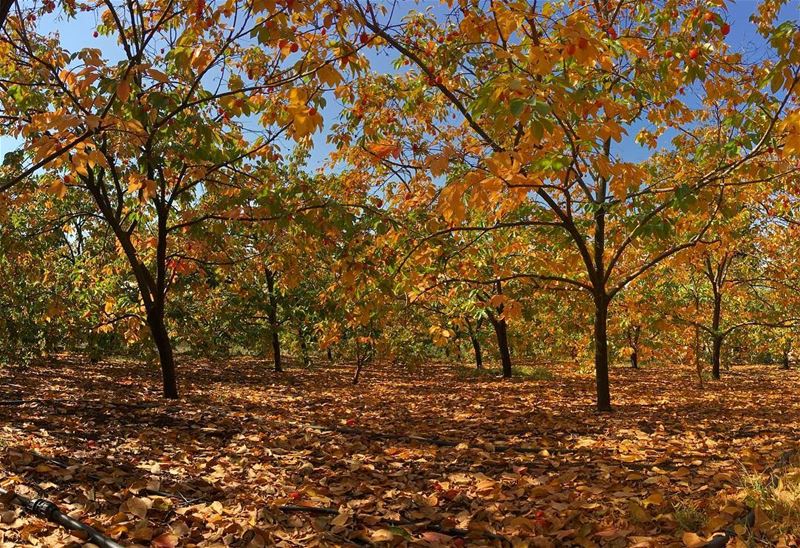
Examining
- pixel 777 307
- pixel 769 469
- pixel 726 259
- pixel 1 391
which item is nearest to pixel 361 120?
pixel 769 469

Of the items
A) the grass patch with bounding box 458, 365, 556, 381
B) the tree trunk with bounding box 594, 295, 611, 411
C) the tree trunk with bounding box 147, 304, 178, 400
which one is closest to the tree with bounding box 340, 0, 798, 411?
the tree trunk with bounding box 594, 295, 611, 411

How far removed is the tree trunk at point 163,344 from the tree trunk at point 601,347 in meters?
6.30

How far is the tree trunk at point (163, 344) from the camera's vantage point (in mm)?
7938

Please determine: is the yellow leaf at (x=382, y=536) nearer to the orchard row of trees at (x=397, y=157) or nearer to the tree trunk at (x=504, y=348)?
Answer: the orchard row of trees at (x=397, y=157)

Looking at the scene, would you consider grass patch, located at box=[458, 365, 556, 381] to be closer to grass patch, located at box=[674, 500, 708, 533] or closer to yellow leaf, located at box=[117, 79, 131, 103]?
grass patch, located at box=[674, 500, 708, 533]

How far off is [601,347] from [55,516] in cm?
617

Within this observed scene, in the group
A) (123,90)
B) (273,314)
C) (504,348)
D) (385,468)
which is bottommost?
(385,468)

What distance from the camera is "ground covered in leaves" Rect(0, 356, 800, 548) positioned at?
304 centimetres

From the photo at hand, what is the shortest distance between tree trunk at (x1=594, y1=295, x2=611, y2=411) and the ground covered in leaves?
0.93 feet

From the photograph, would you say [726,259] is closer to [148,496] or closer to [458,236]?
[458,236]

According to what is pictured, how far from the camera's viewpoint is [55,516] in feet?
9.94

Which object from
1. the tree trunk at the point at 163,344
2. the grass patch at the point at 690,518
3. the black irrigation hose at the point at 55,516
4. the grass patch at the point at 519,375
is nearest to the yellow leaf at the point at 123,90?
the black irrigation hose at the point at 55,516

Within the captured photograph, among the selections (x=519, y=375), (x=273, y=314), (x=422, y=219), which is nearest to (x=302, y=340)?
(x=273, y=314)

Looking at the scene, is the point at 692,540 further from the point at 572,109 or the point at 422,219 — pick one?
the point at 422,219
